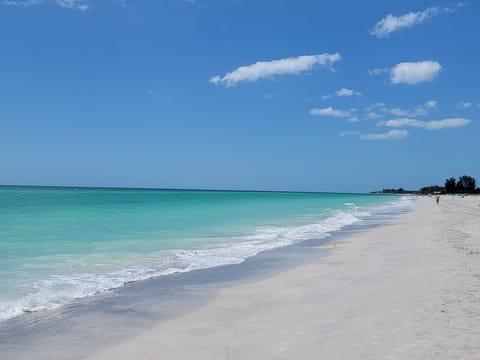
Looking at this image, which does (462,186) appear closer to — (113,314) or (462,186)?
(462,186)

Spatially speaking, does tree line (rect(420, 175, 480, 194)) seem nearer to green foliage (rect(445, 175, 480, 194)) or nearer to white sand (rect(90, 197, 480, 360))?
green foliage (rect(445, 175, 480, 194))

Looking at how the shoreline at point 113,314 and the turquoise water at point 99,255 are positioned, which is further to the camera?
the turquoise water at point 99,255

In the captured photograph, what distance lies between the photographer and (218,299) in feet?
25.7

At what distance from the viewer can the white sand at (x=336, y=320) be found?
486 cm

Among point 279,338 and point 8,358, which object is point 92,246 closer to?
point 8,358

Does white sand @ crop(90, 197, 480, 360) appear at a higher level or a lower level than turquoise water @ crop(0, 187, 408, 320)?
higher

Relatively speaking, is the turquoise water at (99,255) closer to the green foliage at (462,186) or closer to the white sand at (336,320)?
the white sand at (336,320)

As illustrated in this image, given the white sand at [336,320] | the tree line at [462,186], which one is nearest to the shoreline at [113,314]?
the white sand at [336,320]

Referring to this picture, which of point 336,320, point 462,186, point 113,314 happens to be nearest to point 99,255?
point 113,314

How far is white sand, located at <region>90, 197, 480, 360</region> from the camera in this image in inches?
191

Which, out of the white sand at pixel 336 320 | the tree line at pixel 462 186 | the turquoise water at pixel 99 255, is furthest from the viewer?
the tree line at pixel 462 186

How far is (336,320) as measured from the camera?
604 cm

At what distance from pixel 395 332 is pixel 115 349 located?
3584mm

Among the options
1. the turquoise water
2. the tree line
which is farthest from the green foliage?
the turquoise water
